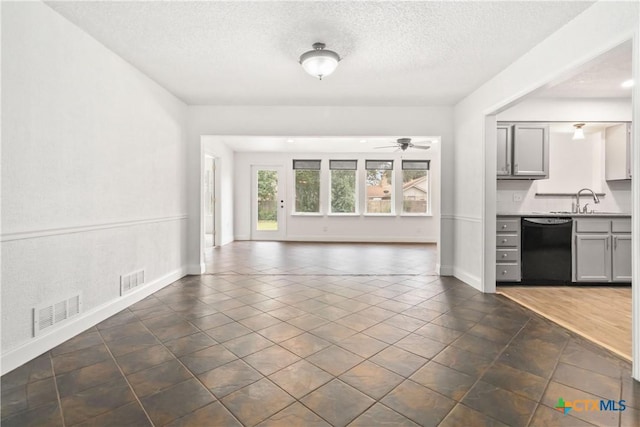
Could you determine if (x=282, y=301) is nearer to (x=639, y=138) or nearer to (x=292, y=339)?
(x=292, y=339)

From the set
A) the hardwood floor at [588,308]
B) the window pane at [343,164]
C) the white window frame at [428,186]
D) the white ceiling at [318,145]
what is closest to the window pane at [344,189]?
the window pane at [343,164]

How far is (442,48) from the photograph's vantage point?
2.87 metres

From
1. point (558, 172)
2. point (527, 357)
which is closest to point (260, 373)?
point (527, 357)

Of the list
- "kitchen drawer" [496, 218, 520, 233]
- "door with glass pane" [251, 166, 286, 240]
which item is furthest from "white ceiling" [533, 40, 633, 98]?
"door with glass pane" [251, 166, 286, 240]


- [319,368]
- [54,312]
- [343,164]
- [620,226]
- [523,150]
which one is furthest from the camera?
[343,164]

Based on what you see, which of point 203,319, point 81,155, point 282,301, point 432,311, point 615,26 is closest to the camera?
point 615,26

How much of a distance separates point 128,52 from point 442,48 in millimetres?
2893

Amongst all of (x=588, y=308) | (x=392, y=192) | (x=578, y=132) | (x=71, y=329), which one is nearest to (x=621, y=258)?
(x=588, y=308)

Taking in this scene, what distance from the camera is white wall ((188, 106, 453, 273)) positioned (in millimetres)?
4609

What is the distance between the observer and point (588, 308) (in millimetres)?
3199

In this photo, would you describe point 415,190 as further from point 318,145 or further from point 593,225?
point 593,225

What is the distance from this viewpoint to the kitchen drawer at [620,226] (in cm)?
395

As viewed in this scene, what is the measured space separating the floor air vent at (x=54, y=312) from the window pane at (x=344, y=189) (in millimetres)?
6707

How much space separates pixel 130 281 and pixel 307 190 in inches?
234
